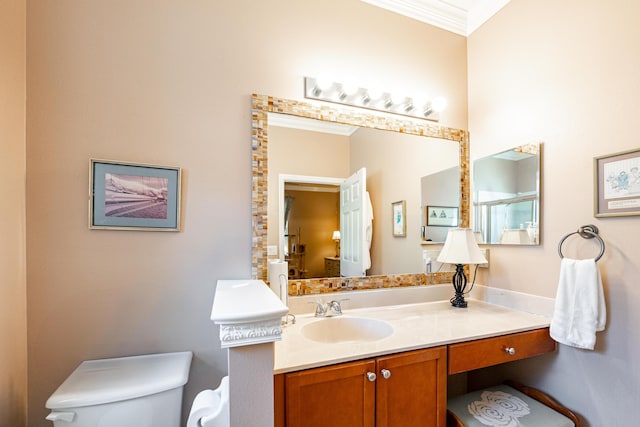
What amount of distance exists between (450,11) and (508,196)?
129cm

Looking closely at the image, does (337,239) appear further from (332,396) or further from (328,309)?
(332,396)

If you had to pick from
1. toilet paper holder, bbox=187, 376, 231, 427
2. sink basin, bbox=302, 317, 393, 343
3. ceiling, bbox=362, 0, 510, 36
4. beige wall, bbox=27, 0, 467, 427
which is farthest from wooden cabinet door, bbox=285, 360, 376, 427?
ceiling, bbox=362, 0, 510, 36

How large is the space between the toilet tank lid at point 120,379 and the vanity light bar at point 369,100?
1.49 meters

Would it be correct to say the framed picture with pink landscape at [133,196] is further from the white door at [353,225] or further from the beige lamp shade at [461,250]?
the beige lamp shade at [461,250]

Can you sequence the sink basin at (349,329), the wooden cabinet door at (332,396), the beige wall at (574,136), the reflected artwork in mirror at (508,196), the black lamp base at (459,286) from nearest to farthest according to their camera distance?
the wooden cabinet door at (332,396)
the beige wall at (574,136)
the sink basin at (349,329)
the reflected artwork in mirror at (508,196)
the black lamp base at (459,286)

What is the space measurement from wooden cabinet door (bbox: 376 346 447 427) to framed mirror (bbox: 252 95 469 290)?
619 millimetres

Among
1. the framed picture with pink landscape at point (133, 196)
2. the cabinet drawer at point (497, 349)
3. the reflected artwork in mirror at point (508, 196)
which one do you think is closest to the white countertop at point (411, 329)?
the cabinet drawer at point (497, 349)

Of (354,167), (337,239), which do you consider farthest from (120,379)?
(354,167)

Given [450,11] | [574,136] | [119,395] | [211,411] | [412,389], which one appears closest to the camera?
[211,411]

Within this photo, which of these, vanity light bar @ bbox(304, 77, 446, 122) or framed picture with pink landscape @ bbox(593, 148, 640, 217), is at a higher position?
vanity light bar @ bbox(304, 77, 446, 122)

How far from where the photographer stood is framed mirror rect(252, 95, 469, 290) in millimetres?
1459

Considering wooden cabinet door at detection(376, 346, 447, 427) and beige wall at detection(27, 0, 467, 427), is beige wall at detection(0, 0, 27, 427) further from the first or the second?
wooden cabinet door at detection(376, 346, 447, 427)

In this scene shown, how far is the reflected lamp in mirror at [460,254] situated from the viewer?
163 centimetres

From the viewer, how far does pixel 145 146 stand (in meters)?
1.30
